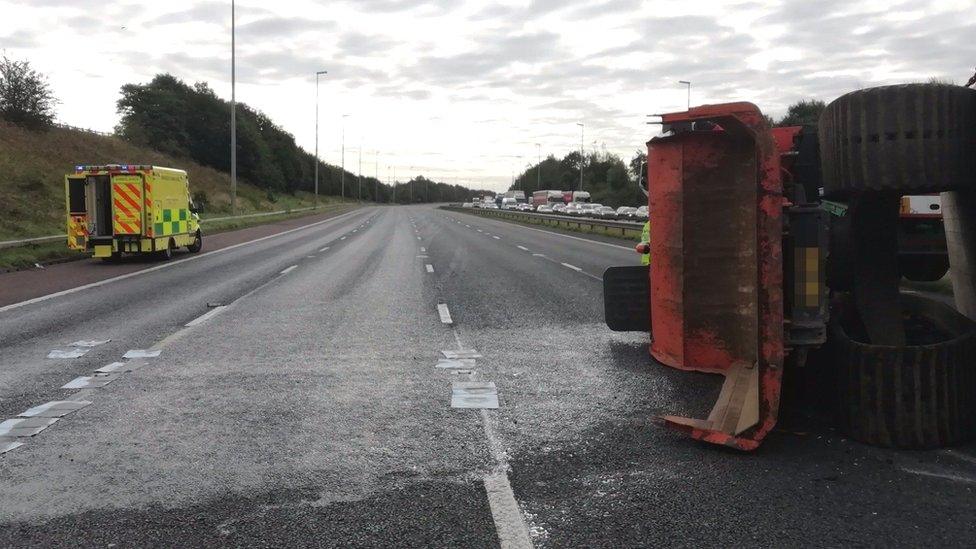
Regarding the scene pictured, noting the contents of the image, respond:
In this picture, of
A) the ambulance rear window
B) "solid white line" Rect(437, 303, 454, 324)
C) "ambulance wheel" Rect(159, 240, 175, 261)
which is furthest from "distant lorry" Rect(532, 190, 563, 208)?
"solid white line" Rect(437, 303, 454, 324)

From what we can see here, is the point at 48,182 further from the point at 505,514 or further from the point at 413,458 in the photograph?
the point at 505,514

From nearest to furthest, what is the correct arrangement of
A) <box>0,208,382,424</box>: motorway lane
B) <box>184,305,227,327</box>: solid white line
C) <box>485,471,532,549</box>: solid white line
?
<box>485,471,532,549</box>: solid white line
<box>0,208,382,424</box>: motorway lane
<box>184,305,227,327</box>: solid white line

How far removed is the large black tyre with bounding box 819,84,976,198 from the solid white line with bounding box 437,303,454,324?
22.2ft

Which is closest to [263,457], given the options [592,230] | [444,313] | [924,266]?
[444,313]

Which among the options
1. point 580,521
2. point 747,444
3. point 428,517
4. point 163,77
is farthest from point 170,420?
point 163,77

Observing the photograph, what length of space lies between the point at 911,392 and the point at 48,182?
43.6 meters

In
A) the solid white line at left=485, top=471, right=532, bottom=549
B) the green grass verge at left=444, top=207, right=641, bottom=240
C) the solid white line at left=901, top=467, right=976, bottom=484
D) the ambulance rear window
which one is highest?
the ambulance rear window

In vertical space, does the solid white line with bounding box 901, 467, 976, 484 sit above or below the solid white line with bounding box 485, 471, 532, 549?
above

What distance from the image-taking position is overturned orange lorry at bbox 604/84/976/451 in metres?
4.91

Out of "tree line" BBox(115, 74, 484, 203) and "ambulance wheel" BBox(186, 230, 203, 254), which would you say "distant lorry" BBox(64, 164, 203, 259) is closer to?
"ambulance wheel" BBox(186, 230, 203, 254)

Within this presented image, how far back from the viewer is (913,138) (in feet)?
15.9

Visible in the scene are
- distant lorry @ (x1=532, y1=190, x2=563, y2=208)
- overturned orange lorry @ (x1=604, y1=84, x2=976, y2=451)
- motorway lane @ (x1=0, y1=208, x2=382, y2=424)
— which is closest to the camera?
overturned orange lorry @ (x1=604, y1=84, x2=976, y2=451)

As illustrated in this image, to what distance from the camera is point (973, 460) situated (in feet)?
16.2

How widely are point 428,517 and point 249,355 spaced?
498 cm
